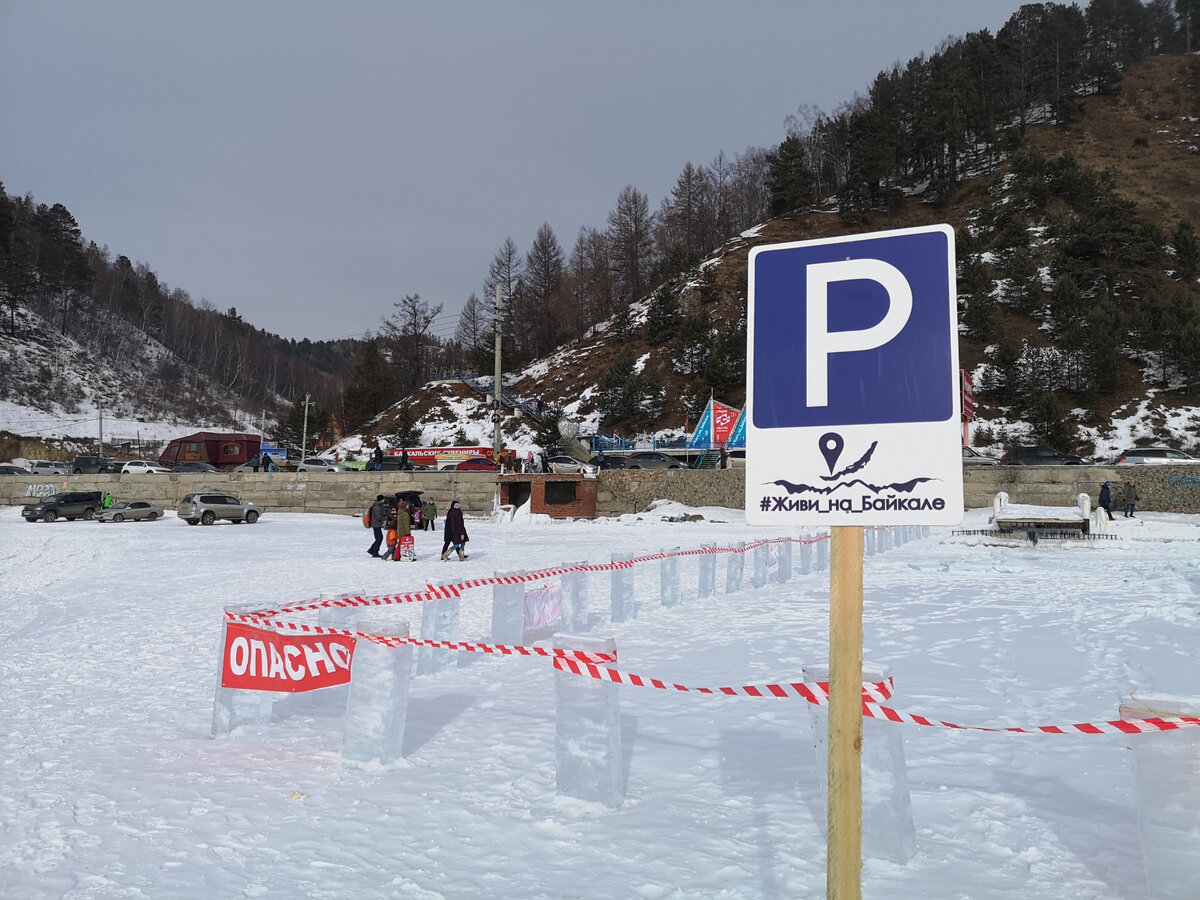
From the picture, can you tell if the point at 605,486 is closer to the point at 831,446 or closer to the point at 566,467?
the point at 566,467

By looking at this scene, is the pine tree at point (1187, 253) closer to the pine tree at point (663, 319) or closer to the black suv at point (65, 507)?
the pine tree at point (663, 319)

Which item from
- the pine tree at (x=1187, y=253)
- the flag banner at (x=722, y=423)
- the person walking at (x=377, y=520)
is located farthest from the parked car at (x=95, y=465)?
the pine tree at (x=1187, y=253)

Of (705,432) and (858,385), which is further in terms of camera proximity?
(705,432)

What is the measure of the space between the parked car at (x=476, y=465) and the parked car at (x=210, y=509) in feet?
31.3

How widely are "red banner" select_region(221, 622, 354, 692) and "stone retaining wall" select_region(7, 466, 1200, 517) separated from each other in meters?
24.8

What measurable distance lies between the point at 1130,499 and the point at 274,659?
30.3 metres

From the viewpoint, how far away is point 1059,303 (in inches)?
2240

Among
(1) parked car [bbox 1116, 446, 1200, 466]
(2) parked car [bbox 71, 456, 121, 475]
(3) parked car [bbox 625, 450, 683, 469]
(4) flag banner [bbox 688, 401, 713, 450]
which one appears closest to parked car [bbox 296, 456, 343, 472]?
(2) parked car [bbox 71, 456, 121, 475]

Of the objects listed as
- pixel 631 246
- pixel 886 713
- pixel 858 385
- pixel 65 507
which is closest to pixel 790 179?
pixel 631 246

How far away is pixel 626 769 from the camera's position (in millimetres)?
5004

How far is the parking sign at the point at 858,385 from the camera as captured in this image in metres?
2.30

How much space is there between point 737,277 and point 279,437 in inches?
1865

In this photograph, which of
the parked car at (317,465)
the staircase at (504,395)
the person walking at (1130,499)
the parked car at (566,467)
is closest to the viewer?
the person walking at (1130,499)

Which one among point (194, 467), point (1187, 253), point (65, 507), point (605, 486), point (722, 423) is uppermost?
point (1187, 253)
